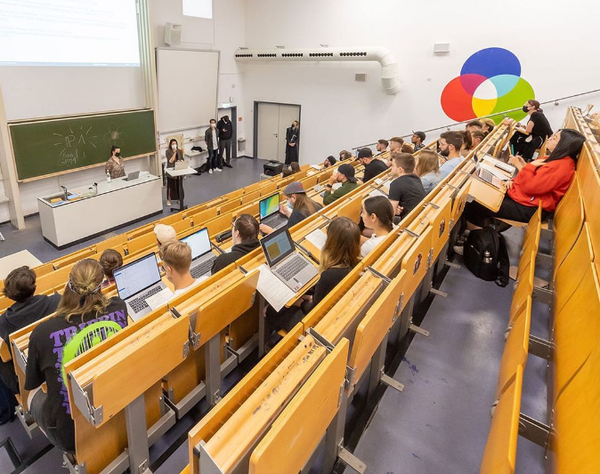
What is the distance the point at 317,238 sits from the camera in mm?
3340

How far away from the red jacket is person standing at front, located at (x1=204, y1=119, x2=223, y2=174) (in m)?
7.92

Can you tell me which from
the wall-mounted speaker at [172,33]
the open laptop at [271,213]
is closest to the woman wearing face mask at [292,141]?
the wall-mounted speaker at [172,33]

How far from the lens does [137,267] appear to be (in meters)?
3.21

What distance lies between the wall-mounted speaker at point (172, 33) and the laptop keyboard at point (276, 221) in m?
6.21

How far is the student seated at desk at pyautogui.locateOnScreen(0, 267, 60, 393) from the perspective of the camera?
248cm

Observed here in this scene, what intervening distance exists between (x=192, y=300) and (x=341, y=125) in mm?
8795

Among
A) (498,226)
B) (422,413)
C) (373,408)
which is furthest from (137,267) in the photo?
(498,226)

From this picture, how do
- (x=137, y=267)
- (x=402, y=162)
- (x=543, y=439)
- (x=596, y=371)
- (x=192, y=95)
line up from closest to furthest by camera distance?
1. (x=596, y=371)
2. (x=543, y=439)
3. (x=137, y=267)
4. (x=402, y=162)
5. (x=192, y=95)

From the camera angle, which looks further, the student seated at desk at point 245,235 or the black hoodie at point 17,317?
the student seated at desk at point 245,235

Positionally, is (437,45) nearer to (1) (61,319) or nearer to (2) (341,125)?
(2) (341,125)

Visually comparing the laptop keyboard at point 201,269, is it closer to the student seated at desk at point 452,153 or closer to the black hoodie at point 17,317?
the black hoodie at point 17,317

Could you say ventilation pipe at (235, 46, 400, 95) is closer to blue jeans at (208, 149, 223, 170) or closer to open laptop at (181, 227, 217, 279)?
blue jeans at (208, 149, 223, 170)

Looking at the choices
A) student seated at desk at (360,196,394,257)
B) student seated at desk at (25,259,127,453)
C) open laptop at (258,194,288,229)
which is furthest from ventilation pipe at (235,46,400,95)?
student seated at desk at (25,259,127,453)

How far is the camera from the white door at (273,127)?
11156 millimetres
